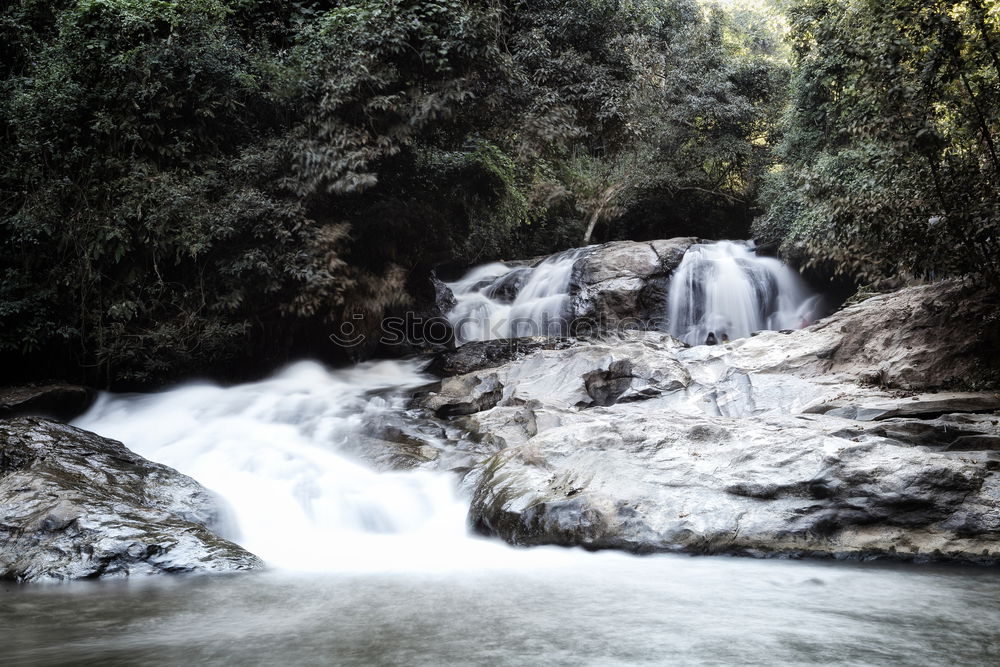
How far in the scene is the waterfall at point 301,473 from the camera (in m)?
6.20

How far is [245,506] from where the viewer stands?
6.81 m

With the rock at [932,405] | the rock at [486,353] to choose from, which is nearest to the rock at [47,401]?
the rock at [486,353]

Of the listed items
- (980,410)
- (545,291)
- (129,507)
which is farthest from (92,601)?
(545,291)

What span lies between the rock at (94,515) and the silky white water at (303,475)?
20.6 inches

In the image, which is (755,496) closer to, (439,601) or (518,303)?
(439,601)

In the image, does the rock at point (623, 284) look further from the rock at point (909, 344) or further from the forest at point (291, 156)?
the rock at point (909, 344)

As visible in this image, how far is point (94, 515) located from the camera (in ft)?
17.3

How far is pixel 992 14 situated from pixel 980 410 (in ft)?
14.0

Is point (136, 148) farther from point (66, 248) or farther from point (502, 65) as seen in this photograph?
point (502, 65)

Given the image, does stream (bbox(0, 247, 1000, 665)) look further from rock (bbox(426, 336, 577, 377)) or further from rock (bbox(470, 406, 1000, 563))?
rock (bbox(426, 336, 577, 377))

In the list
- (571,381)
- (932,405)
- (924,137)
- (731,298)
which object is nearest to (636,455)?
(932,405)

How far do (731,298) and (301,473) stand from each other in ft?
37.4

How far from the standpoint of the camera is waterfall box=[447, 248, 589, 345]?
16.1 m

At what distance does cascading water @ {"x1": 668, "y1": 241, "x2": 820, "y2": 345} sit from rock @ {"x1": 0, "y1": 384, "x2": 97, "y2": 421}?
11.7 m
